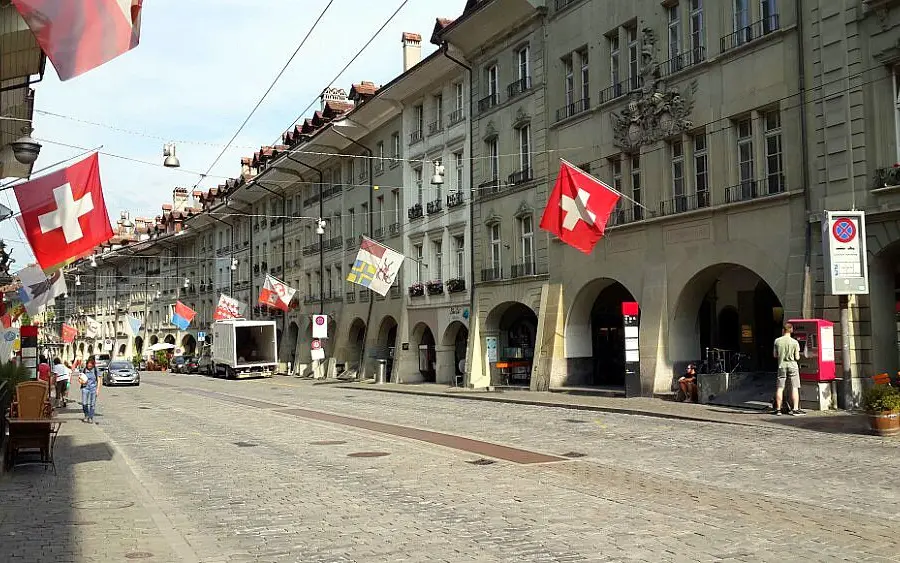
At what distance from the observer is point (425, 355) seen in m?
43.8

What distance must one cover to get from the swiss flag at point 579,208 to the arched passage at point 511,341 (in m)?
9.58

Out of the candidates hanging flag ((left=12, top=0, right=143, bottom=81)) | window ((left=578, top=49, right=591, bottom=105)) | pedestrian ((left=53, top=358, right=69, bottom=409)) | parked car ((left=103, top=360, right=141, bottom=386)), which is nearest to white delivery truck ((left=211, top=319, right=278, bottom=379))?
parked car ((left=103, top=360, right=141, bottom=386))

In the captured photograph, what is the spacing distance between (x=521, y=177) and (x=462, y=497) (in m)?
24.3

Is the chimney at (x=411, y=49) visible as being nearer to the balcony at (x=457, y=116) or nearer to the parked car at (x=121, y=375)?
the balcony at (x=457, y=116)

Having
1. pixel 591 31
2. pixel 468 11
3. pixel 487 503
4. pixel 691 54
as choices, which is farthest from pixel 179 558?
pixel 468 11

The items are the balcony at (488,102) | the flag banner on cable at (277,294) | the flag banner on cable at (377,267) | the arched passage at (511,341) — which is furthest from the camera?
the flag banner on cable at (277,294)

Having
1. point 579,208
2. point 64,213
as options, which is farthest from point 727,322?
point 64,213

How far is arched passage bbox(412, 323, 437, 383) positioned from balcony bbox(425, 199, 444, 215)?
230 inches

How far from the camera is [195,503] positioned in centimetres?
1097

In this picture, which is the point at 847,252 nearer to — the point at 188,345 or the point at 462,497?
the point at 462,497

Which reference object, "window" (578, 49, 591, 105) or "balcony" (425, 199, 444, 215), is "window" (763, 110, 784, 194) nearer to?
"window" (578, 49, 591, 105)

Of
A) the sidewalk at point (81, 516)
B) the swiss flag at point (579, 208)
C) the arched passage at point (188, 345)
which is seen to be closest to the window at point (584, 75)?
the swiss flag at point (579, 208)

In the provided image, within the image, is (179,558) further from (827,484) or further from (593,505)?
(827,484)

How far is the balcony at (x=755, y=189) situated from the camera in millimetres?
23250
